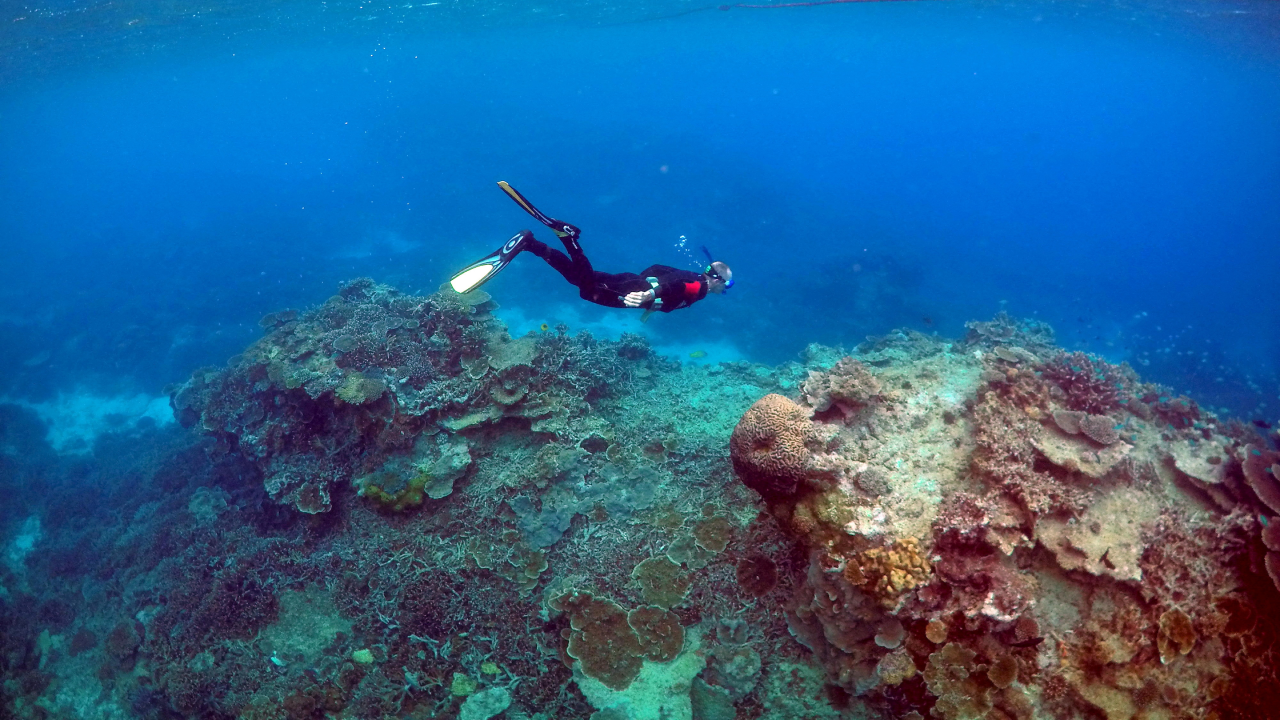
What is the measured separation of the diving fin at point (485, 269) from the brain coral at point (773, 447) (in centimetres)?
420

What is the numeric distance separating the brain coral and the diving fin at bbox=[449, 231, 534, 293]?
4204 mm

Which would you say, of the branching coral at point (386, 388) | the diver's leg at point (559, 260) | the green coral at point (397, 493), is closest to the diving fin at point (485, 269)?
the diver's leg at point (559, 260)

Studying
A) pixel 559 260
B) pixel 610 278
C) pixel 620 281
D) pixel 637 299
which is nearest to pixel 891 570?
pixel 637 299

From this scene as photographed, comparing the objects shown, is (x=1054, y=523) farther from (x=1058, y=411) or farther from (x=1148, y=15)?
(x=1148, y=15)

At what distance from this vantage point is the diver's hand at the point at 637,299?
8016 mm

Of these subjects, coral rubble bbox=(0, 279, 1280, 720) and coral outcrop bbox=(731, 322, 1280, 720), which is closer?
coral outcrop bbox=(731, 322, 1280, 720)

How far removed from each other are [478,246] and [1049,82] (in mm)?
107683

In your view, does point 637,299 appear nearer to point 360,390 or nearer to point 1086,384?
point 1086,384

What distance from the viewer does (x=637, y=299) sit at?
803cm

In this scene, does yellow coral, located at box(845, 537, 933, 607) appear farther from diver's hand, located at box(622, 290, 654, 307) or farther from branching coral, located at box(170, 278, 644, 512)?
branching coral, located at box(170, 278, 644, 512)

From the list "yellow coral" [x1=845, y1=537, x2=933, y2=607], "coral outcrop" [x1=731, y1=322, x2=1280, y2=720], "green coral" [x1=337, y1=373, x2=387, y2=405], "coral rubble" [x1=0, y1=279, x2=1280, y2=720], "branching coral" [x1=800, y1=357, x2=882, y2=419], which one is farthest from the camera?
"green coral" [x1=337, y1=373, x2=387, y2=405]

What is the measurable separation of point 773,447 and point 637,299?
9.86ft

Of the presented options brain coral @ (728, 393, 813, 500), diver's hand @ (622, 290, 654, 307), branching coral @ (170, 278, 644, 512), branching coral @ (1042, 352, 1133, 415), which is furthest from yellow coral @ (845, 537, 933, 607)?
branching coral @ (170, 278, 644, 512)

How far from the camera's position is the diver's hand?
802 centimetres
